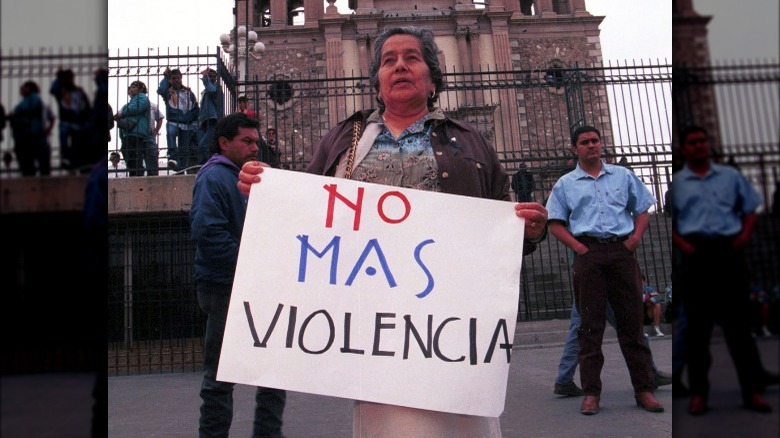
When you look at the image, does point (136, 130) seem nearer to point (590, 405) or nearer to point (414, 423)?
point (590, 405)

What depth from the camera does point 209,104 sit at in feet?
30.7

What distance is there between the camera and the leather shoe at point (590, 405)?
13.6ft

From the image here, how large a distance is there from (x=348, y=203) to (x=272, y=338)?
19.7 inches

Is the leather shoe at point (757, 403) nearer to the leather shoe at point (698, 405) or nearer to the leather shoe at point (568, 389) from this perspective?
the leather shoe at point (698, 405)

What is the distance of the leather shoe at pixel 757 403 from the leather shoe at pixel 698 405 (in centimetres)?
5

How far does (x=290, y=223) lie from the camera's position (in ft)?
7.44

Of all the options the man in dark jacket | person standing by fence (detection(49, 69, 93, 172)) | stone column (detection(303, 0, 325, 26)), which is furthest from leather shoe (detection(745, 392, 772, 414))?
stone column (detection(303, 0, 325, 26))

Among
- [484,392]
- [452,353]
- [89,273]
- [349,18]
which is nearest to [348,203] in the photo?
[452,353]

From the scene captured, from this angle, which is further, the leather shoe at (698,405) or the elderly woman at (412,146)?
the elderly woman at (412,146)

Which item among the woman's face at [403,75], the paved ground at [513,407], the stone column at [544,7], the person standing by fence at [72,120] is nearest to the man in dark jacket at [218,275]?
the paved ground at [513,407]

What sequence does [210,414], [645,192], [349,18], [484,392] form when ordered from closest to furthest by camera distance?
[484,392], [210,414], [645,192], [349,18]

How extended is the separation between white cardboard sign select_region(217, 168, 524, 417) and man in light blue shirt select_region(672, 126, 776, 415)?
1.23 metres

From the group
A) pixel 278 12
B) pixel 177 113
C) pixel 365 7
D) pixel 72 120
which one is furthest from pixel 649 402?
pixel 278 12

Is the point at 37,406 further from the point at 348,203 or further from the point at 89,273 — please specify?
the point at 348,203
